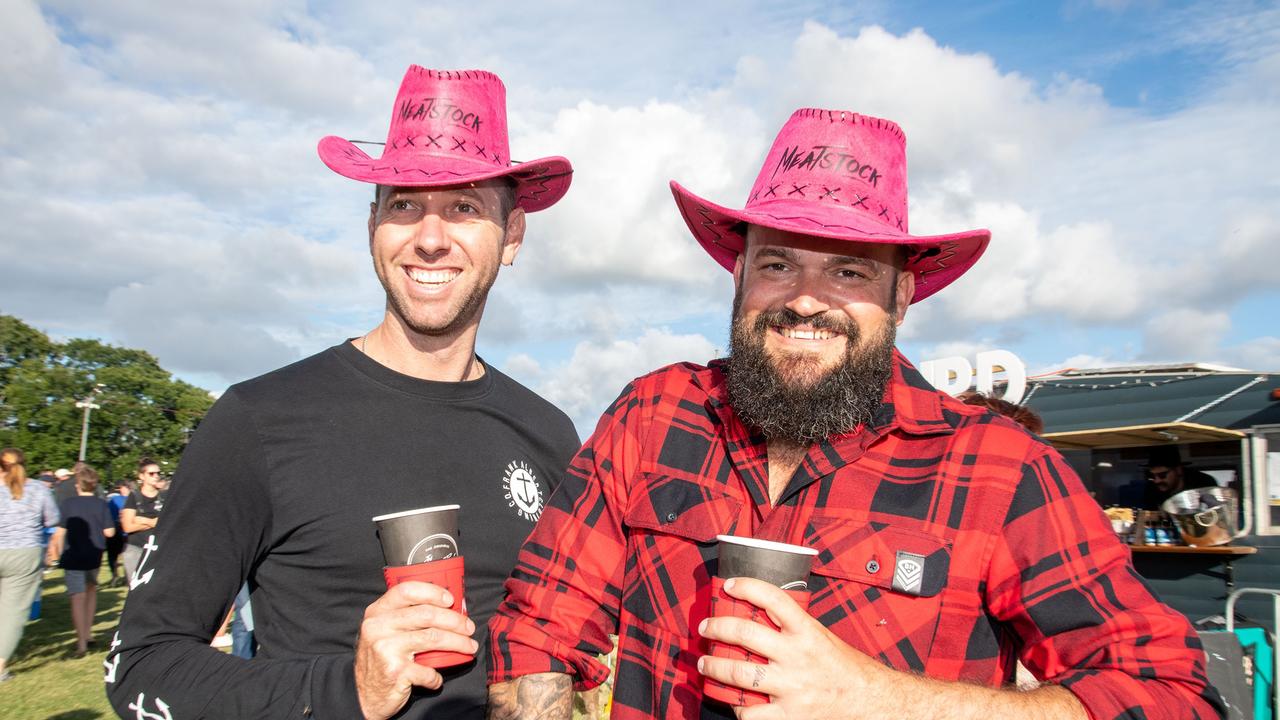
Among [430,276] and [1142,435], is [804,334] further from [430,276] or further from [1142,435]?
[1142,435]

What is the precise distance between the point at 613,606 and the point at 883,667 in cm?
80

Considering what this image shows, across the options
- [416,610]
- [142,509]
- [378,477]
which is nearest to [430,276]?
[378,477]

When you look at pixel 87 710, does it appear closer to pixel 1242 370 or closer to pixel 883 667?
pixel 883 667

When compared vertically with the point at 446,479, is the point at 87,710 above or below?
below

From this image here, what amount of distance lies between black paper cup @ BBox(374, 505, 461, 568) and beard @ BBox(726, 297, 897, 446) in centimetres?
89

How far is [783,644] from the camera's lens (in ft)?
5.51

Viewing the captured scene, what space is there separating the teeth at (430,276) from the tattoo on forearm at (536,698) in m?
1.31

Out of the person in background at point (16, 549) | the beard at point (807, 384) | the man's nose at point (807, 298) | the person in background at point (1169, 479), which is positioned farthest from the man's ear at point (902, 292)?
the person in background at point (1169, 479)

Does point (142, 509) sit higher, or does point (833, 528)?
point (833, 528)

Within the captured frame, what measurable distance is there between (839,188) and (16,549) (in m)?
9.47

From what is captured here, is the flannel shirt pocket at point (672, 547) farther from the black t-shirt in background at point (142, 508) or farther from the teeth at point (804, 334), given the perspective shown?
the black t-shirt in background at point (142, 508)

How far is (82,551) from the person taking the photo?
1036 centimetres

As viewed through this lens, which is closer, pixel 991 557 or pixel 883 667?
pixel 883 667

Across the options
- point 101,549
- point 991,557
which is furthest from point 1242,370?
point 101,549
